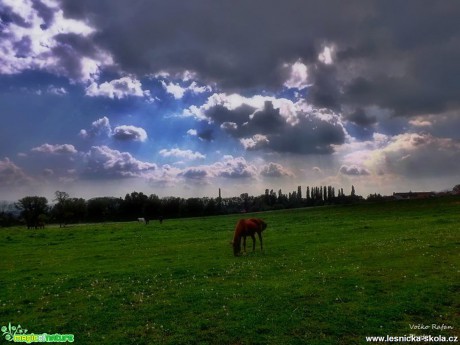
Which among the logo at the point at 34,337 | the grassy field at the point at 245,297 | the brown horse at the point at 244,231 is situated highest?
the brown horse at the point at 244,231

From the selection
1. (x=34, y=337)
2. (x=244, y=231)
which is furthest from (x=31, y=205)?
(x=34, y=337)

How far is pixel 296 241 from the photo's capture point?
106 ft

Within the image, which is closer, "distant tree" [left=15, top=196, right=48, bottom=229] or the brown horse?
the brown horse

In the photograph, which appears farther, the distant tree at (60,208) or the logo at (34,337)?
the distant tree at (60,208)

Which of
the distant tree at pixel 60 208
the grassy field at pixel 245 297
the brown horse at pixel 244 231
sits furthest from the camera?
the distant tree at pixel 60 208

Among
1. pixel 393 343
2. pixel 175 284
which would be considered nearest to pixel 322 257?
pixel 175 284

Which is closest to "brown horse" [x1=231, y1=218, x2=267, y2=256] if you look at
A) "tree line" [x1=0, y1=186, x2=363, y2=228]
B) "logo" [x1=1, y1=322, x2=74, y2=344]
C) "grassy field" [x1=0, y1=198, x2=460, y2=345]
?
"grassy field" [x1=0, y1=198, x2=460, y2=345]

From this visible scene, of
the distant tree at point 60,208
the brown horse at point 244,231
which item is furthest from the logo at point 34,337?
the distant tree at point 60,208

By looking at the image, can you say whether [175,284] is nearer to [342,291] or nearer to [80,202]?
[342,291]

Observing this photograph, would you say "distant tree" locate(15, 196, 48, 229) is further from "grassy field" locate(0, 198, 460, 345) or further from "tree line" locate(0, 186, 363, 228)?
"grassy field" locate(0, 198, 460, 345)

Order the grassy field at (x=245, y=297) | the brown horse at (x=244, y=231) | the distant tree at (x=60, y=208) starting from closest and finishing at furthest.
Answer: the grassy field at (x=245, y=297) → the brown horse at (x=244, y=231) → the distant tree at (x=60, y=208)

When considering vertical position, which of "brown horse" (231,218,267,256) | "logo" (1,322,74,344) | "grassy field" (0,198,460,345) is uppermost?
"brown horse" (231,218,267,256)

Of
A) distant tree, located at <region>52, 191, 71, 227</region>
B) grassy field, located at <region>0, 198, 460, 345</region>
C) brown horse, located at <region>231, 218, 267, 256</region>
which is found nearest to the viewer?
grassy field, located at <region>0, 198, 460, 345</region>

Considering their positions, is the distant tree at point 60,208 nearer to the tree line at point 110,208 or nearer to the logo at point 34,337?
the tree line at point 110,208
